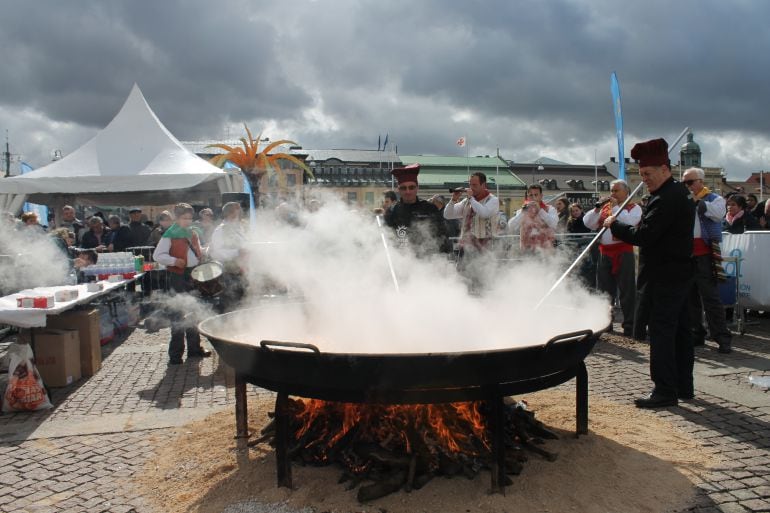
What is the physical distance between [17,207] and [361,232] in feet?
39.4

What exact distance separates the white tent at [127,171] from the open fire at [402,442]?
975 cm

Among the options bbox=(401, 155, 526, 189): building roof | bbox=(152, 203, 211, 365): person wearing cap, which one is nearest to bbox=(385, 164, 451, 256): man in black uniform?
bbox=(152, 203, 211, 365): person wearing cap

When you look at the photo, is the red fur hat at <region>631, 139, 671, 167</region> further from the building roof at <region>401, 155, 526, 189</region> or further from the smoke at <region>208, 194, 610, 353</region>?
the building roof at <region>401, 155, 526, 189</region>

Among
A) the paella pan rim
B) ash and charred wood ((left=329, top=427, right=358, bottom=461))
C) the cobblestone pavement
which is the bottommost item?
the cobblestone pavement

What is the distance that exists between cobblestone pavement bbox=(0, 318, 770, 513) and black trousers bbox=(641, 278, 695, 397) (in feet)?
0.67

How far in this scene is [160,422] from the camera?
4.43 meters

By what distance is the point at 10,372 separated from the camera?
4809 mm

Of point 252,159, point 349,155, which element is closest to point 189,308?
point 252,159

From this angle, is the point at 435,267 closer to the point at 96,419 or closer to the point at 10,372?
the point at 96,419

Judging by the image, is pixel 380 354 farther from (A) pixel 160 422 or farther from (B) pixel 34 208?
(B) pixel 34 208

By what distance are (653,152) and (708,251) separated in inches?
109

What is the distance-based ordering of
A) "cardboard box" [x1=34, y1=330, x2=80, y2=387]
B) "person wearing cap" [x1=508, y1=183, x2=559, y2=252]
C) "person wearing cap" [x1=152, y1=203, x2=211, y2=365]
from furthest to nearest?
1. "person wearing cap" [x1=508, y1=183, x2=559, y2=252]
2. "person wearing cap" [x1=152, y1=203, x2=211, y2=365]
3. "cardboard box" [x1=34, y1=330, x2=80, y2=387]

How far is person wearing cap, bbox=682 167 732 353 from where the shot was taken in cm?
632

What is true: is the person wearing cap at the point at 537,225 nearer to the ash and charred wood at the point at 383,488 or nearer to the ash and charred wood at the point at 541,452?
the ash and charred wood at the point at 541,452
